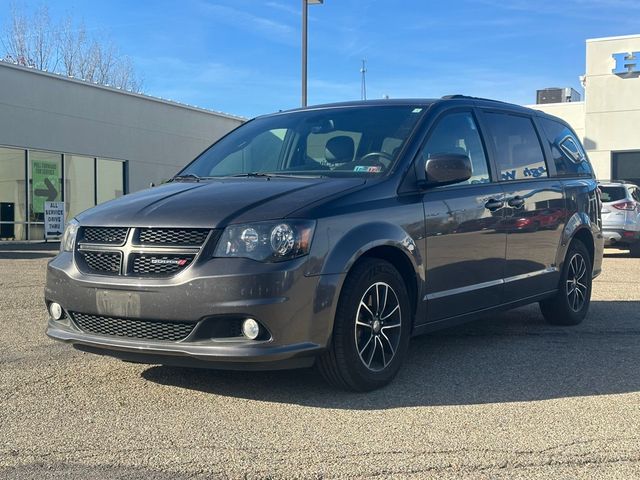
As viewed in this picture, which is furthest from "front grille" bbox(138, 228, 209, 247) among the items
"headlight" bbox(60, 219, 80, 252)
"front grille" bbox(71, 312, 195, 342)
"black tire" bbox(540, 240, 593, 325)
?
"black tire" bbox(540, 240, 593, 325)

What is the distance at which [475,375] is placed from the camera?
16.0ft

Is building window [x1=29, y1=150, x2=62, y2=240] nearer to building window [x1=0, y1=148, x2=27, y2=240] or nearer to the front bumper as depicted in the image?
building window [x1=0, y1=148, x2=27, y2=240]

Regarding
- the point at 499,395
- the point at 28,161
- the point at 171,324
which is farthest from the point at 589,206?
the point at 28,161

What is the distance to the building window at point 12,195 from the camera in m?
20.1

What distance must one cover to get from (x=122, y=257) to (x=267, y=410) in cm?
121

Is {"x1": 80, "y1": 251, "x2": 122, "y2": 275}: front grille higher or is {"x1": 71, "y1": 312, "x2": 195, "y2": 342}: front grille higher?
{"x1": 80, "y1": 251, "x2": 122, "y2": 275}: front grille

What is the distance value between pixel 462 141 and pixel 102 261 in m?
2.84

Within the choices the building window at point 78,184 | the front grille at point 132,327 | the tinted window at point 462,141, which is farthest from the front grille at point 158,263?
the building window at point 78,184

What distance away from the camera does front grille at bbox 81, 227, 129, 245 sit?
416 cm

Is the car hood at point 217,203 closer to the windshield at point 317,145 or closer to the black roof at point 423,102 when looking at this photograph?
the windshield at point 317,145

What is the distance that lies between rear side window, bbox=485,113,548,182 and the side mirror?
1114 millimetres

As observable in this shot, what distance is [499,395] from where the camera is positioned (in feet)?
14.4

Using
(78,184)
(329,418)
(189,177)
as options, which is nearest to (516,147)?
(189,177)

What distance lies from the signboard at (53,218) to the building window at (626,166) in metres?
17.9
